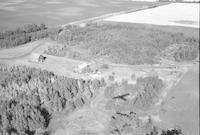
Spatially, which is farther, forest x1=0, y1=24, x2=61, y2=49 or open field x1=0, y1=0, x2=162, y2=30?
open field x1=0, y1=0, x2=162, y2=30

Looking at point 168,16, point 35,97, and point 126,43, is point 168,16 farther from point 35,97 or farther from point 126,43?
point 35,97

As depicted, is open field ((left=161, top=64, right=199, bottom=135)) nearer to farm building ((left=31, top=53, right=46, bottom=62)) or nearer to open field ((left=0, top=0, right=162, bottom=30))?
farm building ((left=31, top=53, right=46, bottom=62))

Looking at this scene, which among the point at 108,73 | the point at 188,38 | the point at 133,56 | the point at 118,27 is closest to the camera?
the point at 108,73

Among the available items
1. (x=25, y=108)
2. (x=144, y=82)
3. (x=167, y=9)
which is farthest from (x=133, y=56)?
(x=167, y=9)

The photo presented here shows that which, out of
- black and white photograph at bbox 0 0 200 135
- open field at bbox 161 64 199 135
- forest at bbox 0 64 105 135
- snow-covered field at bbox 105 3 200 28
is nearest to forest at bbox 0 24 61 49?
black and white photograph at bbox 0 0 200 135

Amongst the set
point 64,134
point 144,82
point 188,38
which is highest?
point 188,38

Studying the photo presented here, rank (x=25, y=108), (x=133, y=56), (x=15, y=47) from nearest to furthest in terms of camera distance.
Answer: (x=25, y=108)
(x=133, y=56)
(x=15, y=47)

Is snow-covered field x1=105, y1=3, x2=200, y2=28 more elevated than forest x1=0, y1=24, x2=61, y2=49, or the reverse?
snow-covered field x1=105, y1=3, x2=200, y2=28

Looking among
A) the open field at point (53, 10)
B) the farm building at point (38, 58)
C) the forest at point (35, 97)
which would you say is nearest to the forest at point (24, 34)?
the open field at point (53, 10)

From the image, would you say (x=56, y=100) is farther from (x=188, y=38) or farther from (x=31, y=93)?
(x=188, y=38)
